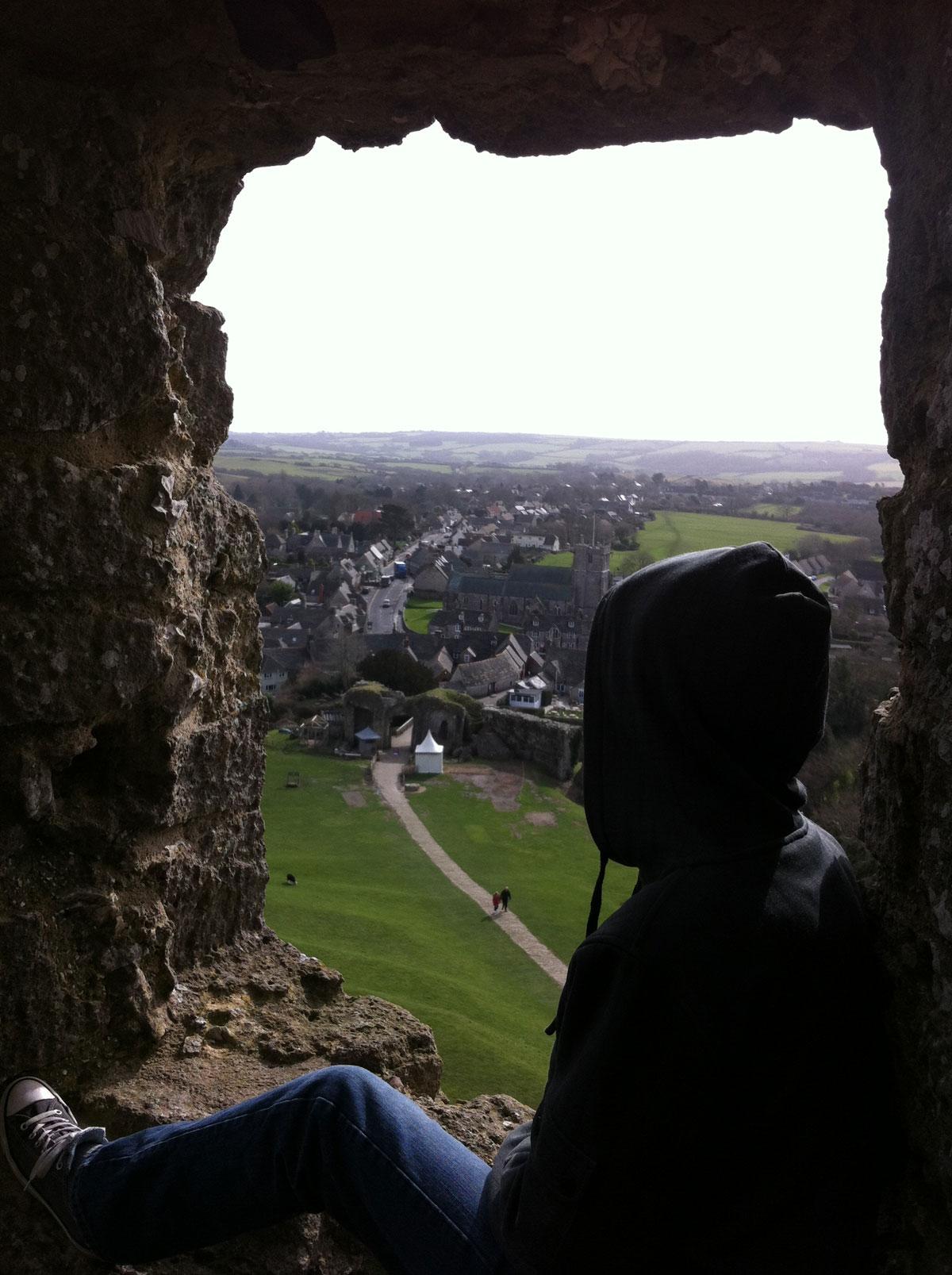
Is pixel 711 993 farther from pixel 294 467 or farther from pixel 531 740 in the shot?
pixel 294 467

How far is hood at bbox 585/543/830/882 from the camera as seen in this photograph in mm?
1522

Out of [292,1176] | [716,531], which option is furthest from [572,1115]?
[716,531]

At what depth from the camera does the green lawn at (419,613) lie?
37281 millimetres

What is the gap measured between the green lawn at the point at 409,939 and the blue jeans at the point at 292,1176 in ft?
18.5

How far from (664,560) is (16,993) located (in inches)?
70.5

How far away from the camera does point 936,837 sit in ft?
5.66

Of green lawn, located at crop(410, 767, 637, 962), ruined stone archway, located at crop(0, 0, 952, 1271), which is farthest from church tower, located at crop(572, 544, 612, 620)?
ruined stone archway, located at crop(0, 0, 952, 1271)

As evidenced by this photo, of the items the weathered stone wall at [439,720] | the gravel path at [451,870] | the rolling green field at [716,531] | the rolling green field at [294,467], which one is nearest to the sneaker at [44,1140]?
the rolling green field at [716,531]

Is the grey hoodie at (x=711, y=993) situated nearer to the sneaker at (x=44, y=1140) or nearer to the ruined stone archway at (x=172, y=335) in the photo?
the ruined stone archway at (x=172, y=335)

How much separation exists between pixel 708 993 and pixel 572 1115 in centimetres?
26

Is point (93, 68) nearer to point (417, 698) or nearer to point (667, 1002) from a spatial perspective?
point (667, 1002)

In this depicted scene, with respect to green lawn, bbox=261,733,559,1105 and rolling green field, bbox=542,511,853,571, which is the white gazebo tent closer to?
green lawn, bbox=261,733,559,1105

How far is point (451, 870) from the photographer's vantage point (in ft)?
52.5

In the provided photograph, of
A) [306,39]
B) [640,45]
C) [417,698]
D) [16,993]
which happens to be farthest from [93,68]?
[417,698]
